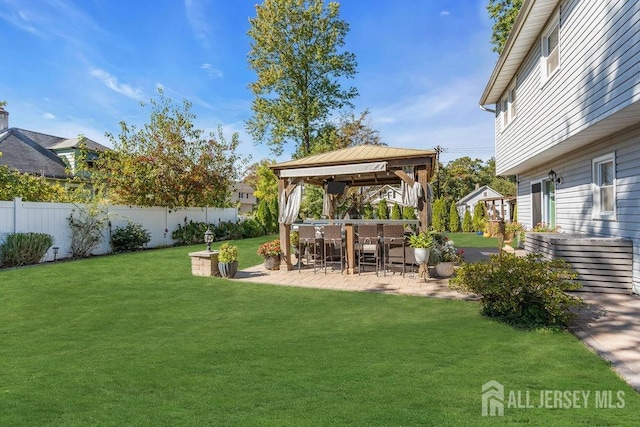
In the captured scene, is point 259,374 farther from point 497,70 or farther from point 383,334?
point 497,70

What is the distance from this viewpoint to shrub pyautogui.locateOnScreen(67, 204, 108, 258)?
→ 11.5m

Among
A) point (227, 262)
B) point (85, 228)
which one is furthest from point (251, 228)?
point (227, 262)

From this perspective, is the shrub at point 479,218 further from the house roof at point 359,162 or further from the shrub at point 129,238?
the shrub at point 129,238

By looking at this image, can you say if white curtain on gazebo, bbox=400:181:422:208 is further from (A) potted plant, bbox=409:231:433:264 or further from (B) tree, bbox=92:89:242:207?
(B) tree, bbox=92:89:242:207

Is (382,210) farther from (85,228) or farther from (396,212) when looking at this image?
(85,228)

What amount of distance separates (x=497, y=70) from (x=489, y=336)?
9.36 meters

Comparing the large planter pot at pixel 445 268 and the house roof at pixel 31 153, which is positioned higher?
the house roof at pixel 31 153

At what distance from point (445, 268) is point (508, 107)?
23.9 ft

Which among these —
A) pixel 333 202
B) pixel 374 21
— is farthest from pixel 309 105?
pixel 333 202

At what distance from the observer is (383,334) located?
4273 millimetres

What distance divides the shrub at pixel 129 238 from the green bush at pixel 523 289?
12.0 metres

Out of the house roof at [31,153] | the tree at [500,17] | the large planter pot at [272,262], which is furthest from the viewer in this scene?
the house roof at [31,153]

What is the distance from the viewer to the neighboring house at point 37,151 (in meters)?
19.5

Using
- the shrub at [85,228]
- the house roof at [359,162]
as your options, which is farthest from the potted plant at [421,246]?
the shrub at [85,228]
